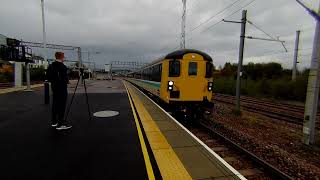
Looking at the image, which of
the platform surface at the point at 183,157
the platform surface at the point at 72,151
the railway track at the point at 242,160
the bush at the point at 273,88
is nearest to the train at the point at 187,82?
the railway track at the point at 242,160

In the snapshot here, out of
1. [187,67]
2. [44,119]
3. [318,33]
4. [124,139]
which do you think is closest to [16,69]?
[44,119]

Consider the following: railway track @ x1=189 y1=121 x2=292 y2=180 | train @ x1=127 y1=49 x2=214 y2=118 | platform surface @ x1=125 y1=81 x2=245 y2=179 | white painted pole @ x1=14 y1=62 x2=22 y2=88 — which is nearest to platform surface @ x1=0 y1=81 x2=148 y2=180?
platform surface @ x1=125 y1=81 x2=245 y2=179

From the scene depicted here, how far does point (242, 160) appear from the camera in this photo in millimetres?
6480

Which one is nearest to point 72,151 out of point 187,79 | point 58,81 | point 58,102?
point 58,102

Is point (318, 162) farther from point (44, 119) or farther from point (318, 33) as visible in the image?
point (44, 119)

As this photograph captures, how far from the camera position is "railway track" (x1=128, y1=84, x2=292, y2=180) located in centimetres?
544

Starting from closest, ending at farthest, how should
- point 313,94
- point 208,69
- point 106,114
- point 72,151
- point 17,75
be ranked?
1. point 72,151
2. point 313,94
3. point 106,114
4. point 208,69
5. point 17,75

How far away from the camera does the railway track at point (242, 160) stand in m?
5.44

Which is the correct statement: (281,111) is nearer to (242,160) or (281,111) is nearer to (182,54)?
(182,54)

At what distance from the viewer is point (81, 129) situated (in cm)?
750

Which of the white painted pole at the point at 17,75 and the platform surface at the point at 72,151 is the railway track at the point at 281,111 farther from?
the white painted pole at the point at 17,75

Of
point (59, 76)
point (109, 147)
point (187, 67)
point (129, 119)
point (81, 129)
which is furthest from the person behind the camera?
point (187, 67)

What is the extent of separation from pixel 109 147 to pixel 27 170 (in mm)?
1878

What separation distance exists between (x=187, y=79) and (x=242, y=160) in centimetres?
503
